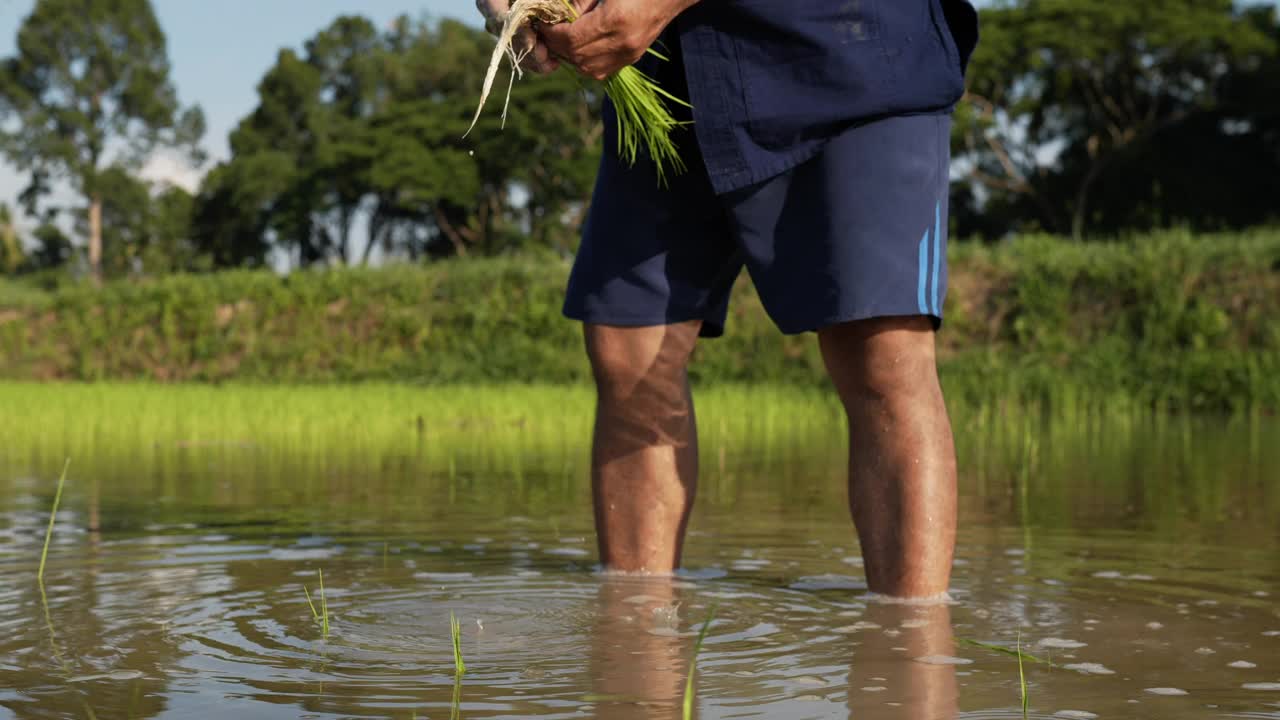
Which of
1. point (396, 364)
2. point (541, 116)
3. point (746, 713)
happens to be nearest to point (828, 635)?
point (746, 713)

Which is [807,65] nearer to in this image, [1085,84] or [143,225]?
[1085,84]

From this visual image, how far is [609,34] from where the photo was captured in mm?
2543

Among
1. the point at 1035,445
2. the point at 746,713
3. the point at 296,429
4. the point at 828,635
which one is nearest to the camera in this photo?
the point at 746,713

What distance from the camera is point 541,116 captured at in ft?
126

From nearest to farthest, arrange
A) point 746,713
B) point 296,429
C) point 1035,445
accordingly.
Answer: point 746,713, point 1035,445, point 296,429

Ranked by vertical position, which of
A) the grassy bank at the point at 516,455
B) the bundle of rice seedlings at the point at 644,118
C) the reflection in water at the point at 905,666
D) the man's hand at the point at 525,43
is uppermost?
the man's hand at the point at 525,43

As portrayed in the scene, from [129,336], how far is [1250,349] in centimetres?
1284

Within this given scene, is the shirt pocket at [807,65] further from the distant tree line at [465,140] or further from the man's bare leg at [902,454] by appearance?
the distant tree line at [465,140]

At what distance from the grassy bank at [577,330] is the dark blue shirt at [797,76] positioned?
7860 mm

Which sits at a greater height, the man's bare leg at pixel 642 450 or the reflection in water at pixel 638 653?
the man's bare leg at pixel 642 450

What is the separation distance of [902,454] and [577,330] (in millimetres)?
12814

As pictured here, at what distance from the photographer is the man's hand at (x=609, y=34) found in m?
2.53

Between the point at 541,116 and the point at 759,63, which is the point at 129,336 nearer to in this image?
the point at 759,63

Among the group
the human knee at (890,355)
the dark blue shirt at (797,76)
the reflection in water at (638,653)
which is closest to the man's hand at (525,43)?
the dark blue shirt at (797,76)
